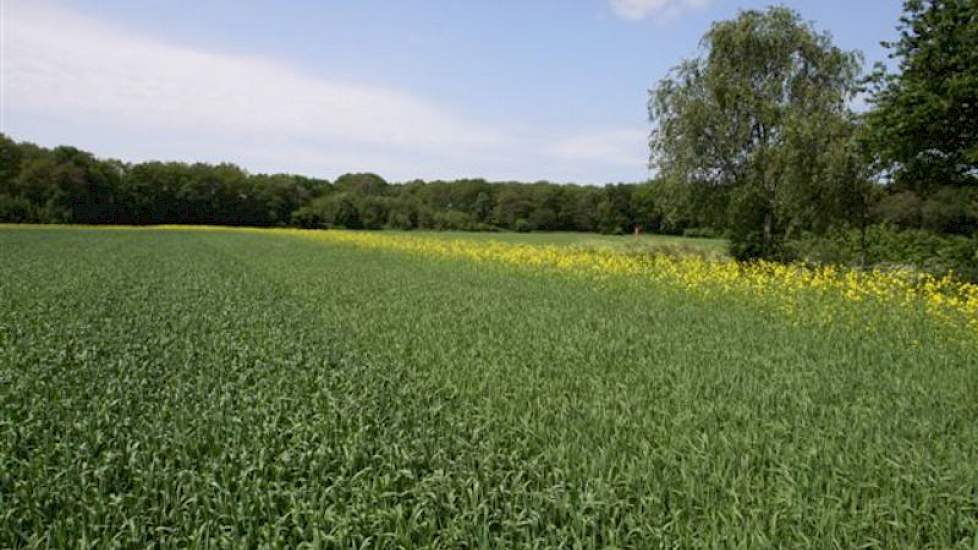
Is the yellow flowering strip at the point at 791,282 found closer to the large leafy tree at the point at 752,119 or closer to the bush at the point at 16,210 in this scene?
the large leafy tree at the point at 752,119

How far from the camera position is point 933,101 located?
670 inches

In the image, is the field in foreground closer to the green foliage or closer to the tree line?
the green foliage

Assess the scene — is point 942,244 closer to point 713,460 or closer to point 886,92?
point 886,92

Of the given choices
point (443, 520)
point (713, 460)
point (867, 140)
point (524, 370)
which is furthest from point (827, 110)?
point (443, 520)

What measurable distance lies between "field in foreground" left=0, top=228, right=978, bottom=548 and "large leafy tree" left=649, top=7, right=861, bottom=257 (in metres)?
13.6

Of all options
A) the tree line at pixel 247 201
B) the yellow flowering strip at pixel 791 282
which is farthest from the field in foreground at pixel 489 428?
the tree line at pixel 247 201

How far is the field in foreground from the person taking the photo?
3.71m

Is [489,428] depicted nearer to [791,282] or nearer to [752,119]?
[791,282]

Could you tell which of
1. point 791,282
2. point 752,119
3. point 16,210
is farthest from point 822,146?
point 16,210

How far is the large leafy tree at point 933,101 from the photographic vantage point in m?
16.9

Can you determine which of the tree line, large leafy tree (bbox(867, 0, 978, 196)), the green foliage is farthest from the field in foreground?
the tree line

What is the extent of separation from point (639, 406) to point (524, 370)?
1676mm

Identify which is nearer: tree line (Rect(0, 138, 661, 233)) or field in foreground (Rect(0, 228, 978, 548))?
field in foreground (Rect(0, 228, 978, 548))

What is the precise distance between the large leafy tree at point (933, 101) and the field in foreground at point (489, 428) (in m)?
8.64
